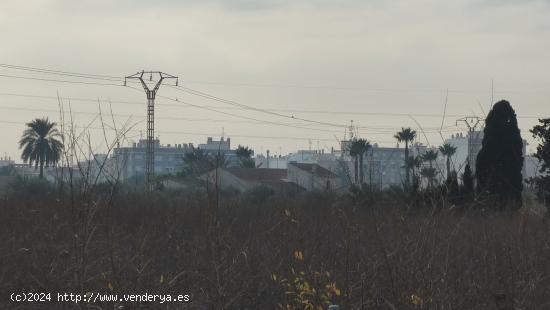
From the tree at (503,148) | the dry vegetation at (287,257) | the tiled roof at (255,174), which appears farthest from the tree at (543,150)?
the tiled roof at (255,174)

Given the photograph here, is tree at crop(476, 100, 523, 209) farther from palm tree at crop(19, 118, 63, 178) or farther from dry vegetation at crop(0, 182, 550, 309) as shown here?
palm tree at crop(19, 118, 63, 178)

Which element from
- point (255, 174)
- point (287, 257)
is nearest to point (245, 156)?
point (255, 174)

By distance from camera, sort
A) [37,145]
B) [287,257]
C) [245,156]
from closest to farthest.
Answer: [287,257], [37,145], [245,156]

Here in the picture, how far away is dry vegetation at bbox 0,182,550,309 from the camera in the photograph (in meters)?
6.22

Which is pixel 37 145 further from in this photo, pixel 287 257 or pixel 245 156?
pixel 287 257

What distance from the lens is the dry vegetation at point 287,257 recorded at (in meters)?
6.22

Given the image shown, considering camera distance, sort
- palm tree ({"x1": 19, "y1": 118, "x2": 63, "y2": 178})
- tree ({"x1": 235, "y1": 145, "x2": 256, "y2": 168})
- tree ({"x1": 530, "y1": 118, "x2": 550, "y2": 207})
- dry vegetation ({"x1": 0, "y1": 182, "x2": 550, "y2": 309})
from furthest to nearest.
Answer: tree ({"x1": 235, "y1": 145, "x2": 256, "y2": 168}) < palm tree ({"x1": 19, "y1": 118, "x2": 63, "y2": 178}) < tree ({"x1": 530, "y1": 118, "x2": 550, "y2": 207}) < dry vegetation ({"x1": 0, "y1": 182, "x2": 550, "y2": 309})

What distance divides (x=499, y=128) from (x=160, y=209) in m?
13.4

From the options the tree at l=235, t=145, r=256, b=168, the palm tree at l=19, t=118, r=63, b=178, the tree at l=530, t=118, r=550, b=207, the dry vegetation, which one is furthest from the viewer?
the tree at l=235, t=145, r=256, b=168

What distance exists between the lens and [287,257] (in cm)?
1249

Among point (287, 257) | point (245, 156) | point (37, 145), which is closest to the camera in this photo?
point (287, 257)

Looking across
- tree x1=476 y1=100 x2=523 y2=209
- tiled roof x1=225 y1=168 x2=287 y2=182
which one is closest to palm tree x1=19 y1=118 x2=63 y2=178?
tiled roof x1=225 y1=168 x2=287 y2=182

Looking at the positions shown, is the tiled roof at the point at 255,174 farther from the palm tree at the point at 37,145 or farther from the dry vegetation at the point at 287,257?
the dry vegetation at the point at 287,257

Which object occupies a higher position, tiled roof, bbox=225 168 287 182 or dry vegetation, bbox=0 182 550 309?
tiled roof, bbox=225 168 287 182
